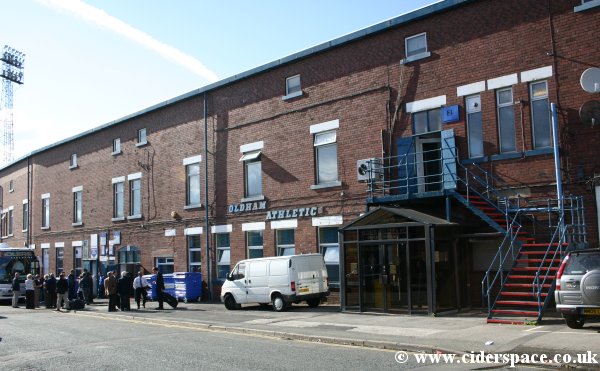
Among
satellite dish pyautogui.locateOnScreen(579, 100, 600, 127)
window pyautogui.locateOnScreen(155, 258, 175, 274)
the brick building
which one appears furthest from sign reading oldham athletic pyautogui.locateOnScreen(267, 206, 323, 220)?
satellite dish pyautogui.locateOnScreen(579, 100, 600, 127)

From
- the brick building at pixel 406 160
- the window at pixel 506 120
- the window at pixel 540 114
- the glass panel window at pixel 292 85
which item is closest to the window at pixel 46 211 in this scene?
the brick building at pixel 406 160

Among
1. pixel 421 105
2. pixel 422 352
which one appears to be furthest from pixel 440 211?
pixel 422 352

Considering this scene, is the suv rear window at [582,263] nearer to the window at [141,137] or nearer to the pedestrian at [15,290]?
the window at [141,137]

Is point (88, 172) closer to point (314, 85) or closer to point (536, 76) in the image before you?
point (314, 85)

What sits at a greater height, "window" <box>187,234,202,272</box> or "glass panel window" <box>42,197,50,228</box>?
"glass panel window" <box>42,197,50,228</box>

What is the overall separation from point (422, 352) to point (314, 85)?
1369cm

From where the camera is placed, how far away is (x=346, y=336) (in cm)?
1361

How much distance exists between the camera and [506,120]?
18000mm

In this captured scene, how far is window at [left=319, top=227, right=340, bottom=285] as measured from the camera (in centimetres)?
2200

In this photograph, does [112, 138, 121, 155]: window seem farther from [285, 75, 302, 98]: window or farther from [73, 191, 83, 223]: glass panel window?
[285, 75, 302, 98]: window

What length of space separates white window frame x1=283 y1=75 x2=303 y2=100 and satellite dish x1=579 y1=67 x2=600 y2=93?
10.8m

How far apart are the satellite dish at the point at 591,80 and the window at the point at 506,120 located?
2637mm

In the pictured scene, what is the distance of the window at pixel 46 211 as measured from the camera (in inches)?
1598

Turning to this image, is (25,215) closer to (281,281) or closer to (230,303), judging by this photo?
(230,303)
